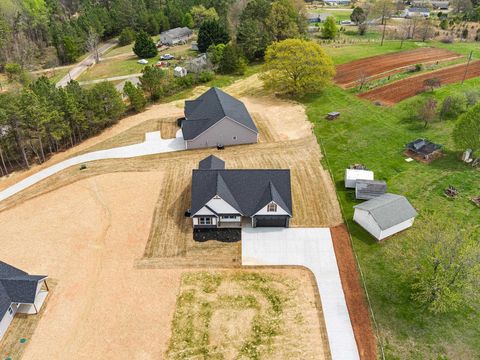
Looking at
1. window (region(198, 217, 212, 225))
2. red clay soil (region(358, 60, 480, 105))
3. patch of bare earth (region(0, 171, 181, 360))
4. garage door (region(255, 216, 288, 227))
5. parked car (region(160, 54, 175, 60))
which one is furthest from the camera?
parked car (region(160, 54, 175, 60))

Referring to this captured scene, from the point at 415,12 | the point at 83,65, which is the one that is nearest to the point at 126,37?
the point at 83,65

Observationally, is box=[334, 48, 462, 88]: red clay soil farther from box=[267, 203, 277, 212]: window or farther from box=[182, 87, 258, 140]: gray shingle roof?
box=[267, 203, 277, 212]: window

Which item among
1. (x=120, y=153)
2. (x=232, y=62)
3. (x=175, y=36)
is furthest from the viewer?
(x=175, y=36)

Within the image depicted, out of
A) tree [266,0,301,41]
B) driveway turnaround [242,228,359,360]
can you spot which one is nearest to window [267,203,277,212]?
driveway turnaround [242,228,359,360]

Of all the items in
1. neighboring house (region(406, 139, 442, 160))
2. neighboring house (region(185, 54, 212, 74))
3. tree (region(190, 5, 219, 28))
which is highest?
tree (region(190, 5, 219, 28))

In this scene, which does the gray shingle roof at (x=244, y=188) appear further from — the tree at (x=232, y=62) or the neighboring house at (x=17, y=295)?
the tree at (x=232, y=62)

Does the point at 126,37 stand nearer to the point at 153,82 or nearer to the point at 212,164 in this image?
the point at 153,82
